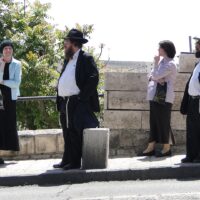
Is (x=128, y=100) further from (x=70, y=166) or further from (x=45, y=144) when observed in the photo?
(x=70, y=166)

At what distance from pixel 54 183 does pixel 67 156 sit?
63 centimetres

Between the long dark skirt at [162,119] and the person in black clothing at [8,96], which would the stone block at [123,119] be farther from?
the person in black clothing at [8,96]

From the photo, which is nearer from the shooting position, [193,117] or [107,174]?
[107,174]

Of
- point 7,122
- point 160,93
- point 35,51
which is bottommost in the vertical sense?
point 7,122

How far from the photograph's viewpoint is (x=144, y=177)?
24.0 feet

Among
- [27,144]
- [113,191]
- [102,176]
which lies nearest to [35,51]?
[27,144]

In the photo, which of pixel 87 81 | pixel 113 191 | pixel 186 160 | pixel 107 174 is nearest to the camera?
pixel 113 191

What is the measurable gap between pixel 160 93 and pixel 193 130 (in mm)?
857

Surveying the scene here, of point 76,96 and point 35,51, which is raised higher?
point 35,51

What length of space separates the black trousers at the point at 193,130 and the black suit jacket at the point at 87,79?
1346mm

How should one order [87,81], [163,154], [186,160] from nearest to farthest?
[87,81] → [186,160] → [163,154]

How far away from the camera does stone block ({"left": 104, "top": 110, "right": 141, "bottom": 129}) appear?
923cm

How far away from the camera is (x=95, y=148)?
7715 millimetres

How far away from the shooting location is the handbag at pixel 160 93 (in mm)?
8445
